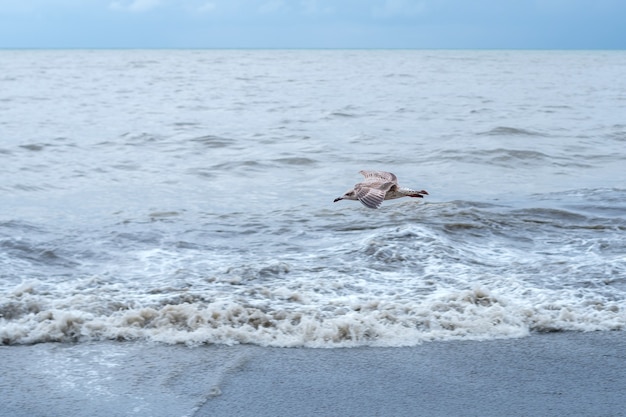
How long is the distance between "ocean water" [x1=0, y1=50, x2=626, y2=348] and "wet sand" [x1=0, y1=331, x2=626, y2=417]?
21 centimetres

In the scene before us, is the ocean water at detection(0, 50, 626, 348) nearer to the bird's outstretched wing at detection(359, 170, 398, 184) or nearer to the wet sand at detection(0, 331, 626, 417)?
the wet sand at detection(0, 331, 626, 417)

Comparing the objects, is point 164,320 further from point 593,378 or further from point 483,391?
point 593,378

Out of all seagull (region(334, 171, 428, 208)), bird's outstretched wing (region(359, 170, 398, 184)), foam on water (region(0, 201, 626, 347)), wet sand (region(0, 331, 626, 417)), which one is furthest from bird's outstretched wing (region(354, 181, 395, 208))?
wet sand (region(0, 331, 626, 417))

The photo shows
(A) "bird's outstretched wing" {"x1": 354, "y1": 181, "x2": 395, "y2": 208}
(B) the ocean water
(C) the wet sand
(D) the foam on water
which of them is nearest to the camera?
(C) the wet sand

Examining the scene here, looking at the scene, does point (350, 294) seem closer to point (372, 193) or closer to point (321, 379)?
point (372, 193)

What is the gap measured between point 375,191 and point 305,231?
7.14ft

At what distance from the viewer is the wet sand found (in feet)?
13.6

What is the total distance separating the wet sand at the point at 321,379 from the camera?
13.6 feet

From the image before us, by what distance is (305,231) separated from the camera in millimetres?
8531

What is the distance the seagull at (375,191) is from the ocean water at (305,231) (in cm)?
62

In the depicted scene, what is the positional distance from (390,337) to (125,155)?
10.6m

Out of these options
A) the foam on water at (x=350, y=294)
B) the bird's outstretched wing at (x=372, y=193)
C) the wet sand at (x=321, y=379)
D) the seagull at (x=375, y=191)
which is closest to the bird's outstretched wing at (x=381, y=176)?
the seagull at (x=375, y=191)

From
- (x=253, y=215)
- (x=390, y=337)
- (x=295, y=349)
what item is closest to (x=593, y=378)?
(x=390, y=337)

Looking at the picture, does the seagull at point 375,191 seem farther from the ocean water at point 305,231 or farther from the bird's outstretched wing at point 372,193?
the ocean water at point 305,231
